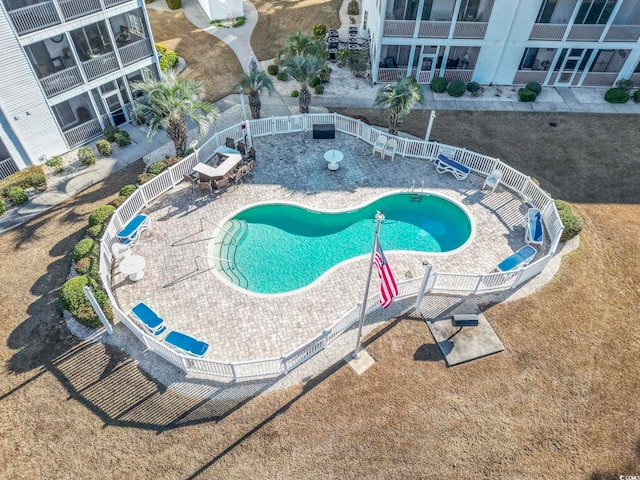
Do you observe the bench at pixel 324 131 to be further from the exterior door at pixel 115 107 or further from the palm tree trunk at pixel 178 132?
the exterior door at pixel 115 107

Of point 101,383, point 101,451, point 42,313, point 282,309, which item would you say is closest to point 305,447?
point 282,309

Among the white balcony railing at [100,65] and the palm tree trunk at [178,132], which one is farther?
the white balcony railing at [100,65]

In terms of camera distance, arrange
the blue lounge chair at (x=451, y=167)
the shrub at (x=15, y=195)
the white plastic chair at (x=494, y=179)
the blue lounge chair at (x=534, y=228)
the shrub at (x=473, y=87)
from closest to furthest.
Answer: the blue lounge chair at (x=534, y=228) < the shrub at (x=15, y=195) < the white plastic chair at (x=494, y=179) < the blue lounge chair at (x=451, y=167) < the shrub at (x=473, y=87)

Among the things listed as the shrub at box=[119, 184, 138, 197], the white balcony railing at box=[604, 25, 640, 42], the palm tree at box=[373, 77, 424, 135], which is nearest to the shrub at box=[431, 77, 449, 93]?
the palm tree at box=[373, 77, 424, 135]

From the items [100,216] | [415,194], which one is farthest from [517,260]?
[100,216]

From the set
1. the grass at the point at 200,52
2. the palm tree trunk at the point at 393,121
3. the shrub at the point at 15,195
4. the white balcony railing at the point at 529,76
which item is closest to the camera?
the shrub at the point at 15,195

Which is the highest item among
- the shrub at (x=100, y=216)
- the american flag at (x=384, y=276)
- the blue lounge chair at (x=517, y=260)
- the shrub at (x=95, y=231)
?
the american flag at (x=384, y=276)

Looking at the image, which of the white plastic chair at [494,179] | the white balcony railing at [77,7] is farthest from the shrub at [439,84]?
the white balcony railing at [77,7]
